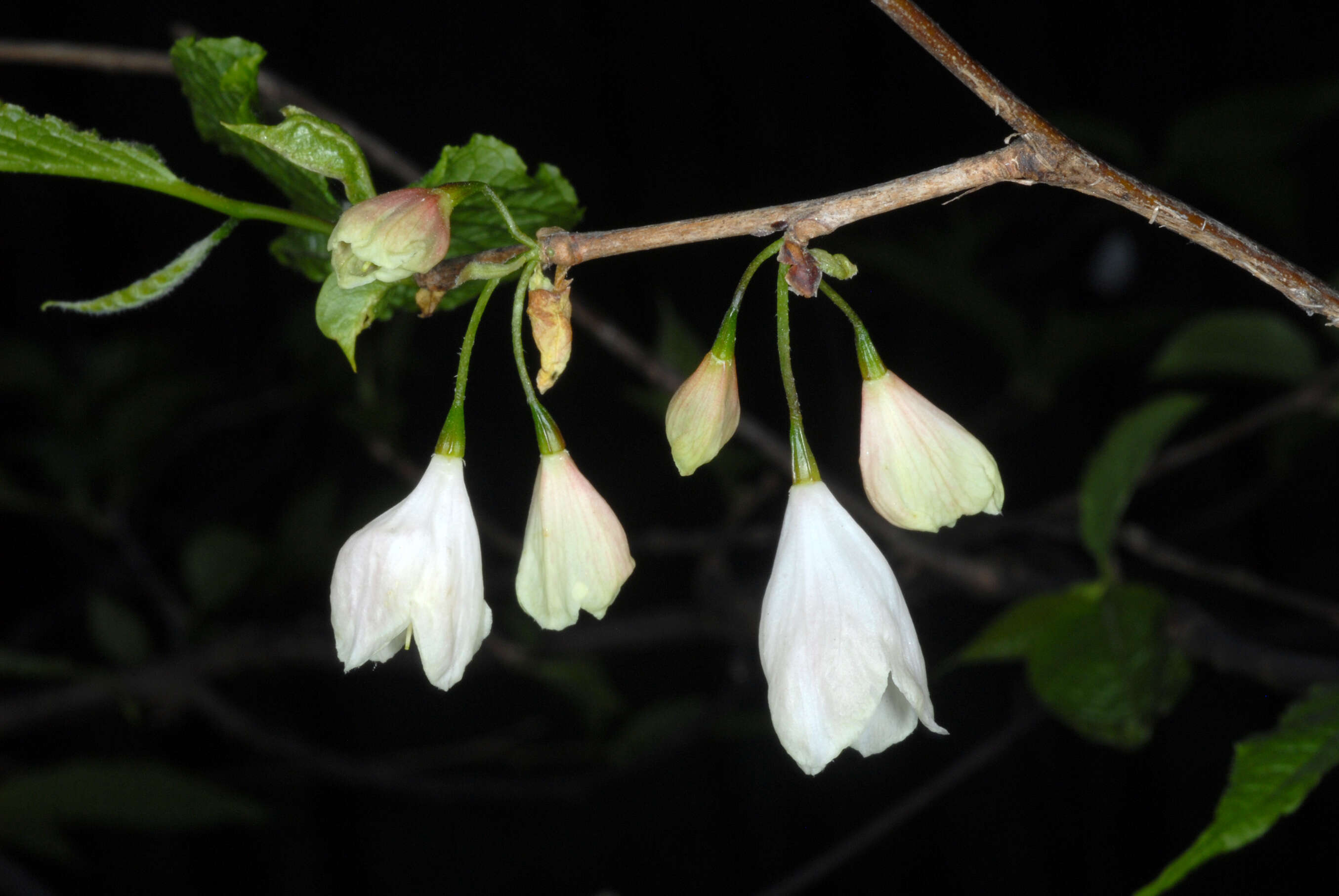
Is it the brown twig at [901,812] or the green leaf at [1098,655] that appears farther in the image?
the brown twig at [901,812]

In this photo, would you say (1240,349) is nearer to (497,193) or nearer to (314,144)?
(497,193)

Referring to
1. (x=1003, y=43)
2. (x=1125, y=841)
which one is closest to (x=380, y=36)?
(x=1003, y=43)

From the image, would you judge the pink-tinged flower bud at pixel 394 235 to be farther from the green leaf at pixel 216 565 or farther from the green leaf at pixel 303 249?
the green leaf at pixel 216 565

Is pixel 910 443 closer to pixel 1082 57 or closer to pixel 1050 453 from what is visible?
pixel 1050 453

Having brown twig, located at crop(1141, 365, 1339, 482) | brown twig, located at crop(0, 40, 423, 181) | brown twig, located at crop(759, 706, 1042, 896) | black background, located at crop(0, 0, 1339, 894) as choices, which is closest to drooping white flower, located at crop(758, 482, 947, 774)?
brown twig, located at crop(0, 40, 423, 181)

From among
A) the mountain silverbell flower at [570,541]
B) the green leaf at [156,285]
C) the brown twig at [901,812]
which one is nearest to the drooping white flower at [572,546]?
the mountain silverbell flower at [570,541]

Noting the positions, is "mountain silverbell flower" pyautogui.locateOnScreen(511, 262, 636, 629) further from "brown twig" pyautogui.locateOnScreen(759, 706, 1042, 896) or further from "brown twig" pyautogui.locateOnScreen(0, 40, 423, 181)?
"brown twig" pyautogui.locateOnScreen(759, 706, 1042, 896)

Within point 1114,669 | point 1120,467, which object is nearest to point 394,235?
point 1114,669
